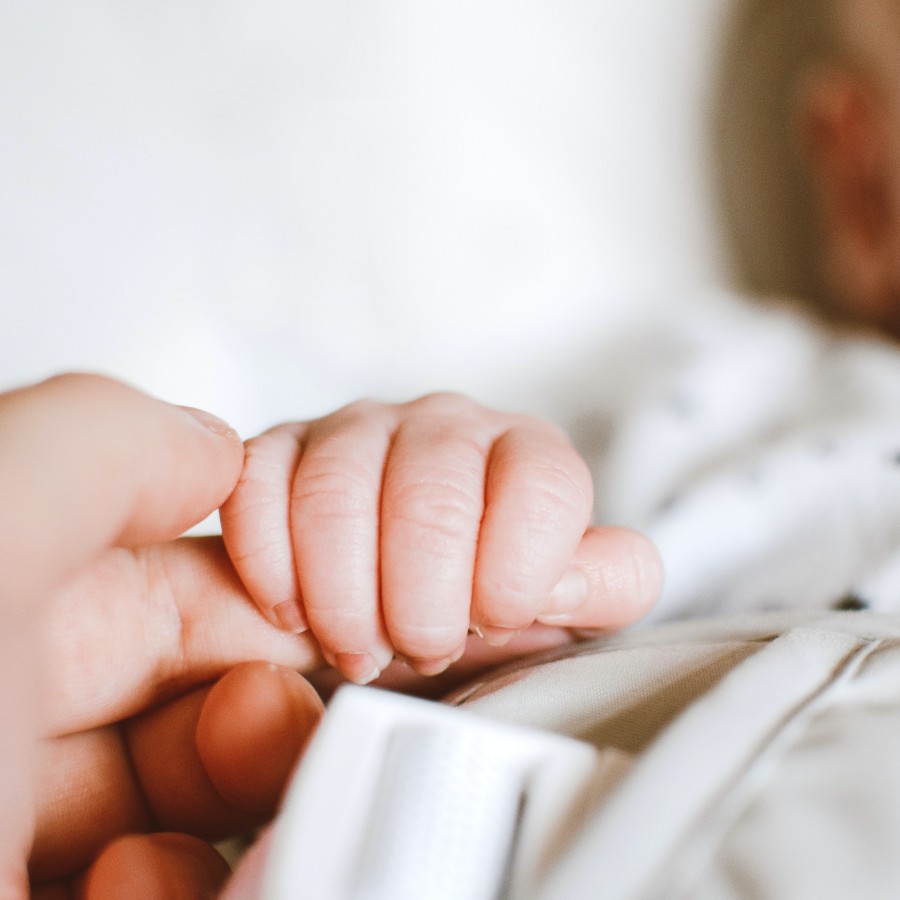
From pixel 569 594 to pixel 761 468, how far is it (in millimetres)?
278

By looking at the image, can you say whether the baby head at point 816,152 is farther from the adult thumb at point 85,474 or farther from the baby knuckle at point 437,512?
the adult thumb at point 85,474

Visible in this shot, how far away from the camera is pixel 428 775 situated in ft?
0.84

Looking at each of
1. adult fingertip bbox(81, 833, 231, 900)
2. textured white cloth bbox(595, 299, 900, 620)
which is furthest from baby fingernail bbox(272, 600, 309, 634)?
textured white cloth bbox(595, 299, 900, 620)

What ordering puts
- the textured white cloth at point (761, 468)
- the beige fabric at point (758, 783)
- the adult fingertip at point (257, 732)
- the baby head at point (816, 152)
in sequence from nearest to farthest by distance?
the beige fabric at point (758, 783) < the adult fingertip at point (257, 732) < the textured white cloth at point (761, 468) < the baby head at point (816, 152)

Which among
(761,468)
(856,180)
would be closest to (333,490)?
(761,468)

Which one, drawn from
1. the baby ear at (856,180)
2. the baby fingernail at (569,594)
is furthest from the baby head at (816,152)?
the baby fingernail at (569,594)

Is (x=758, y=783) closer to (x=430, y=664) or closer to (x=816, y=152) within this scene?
(x=430, y=664)

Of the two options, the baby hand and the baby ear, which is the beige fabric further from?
the baby ear

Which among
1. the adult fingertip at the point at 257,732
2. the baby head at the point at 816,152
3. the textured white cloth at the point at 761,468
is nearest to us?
the adult fingertip at the point at 257,732

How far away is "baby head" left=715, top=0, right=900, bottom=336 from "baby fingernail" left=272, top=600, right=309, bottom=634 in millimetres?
777

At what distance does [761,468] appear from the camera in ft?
2.14

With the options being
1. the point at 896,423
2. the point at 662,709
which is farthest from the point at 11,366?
the point at 896,423

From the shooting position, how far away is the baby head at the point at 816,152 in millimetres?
914

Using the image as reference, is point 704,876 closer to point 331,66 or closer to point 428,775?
point 428,775
